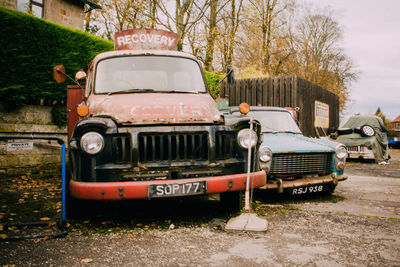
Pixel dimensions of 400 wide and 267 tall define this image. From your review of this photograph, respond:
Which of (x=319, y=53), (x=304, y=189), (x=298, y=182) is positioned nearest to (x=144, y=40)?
(x=298, y=182)

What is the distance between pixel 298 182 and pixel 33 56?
6.71 m

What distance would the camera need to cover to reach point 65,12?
18.3 meters

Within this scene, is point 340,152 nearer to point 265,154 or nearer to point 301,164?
point 301,164

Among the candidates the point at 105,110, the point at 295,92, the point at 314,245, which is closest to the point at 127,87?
the point at 105,110

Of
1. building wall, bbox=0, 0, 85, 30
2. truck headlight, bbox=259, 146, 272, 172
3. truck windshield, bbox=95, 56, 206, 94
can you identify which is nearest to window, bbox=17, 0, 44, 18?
building wall, bbox=0, 0, 85, 30

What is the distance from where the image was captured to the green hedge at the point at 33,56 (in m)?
8.06

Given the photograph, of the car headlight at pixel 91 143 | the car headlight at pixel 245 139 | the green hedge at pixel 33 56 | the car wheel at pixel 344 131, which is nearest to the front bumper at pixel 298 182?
the car headlight at pixel 245 139

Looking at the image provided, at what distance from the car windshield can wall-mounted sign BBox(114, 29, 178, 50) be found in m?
2.26

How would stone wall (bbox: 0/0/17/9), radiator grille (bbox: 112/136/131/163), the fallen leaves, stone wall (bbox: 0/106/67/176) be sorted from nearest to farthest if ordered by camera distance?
the fallen leaves < radiator grille (bbox: 112/136/131/163) < stone wall (bbox: 0/106/67/176) < stone wall (bbox: 0/0/17/9)

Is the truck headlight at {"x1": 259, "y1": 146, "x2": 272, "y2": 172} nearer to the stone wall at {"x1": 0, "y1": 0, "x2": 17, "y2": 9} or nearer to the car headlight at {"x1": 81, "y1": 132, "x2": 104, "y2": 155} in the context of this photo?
the car headlight at {"x1": 81, "y1": 132, "x2": 104, "y2": 155}

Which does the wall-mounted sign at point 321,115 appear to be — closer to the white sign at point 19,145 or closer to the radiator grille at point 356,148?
the radiator grille at point 356,148

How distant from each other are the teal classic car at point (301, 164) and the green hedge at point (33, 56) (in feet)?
18.6

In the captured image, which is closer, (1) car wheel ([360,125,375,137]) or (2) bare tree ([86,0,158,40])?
(1) car wheel ([360,125,375,137])

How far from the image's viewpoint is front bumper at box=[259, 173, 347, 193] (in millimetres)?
5707
